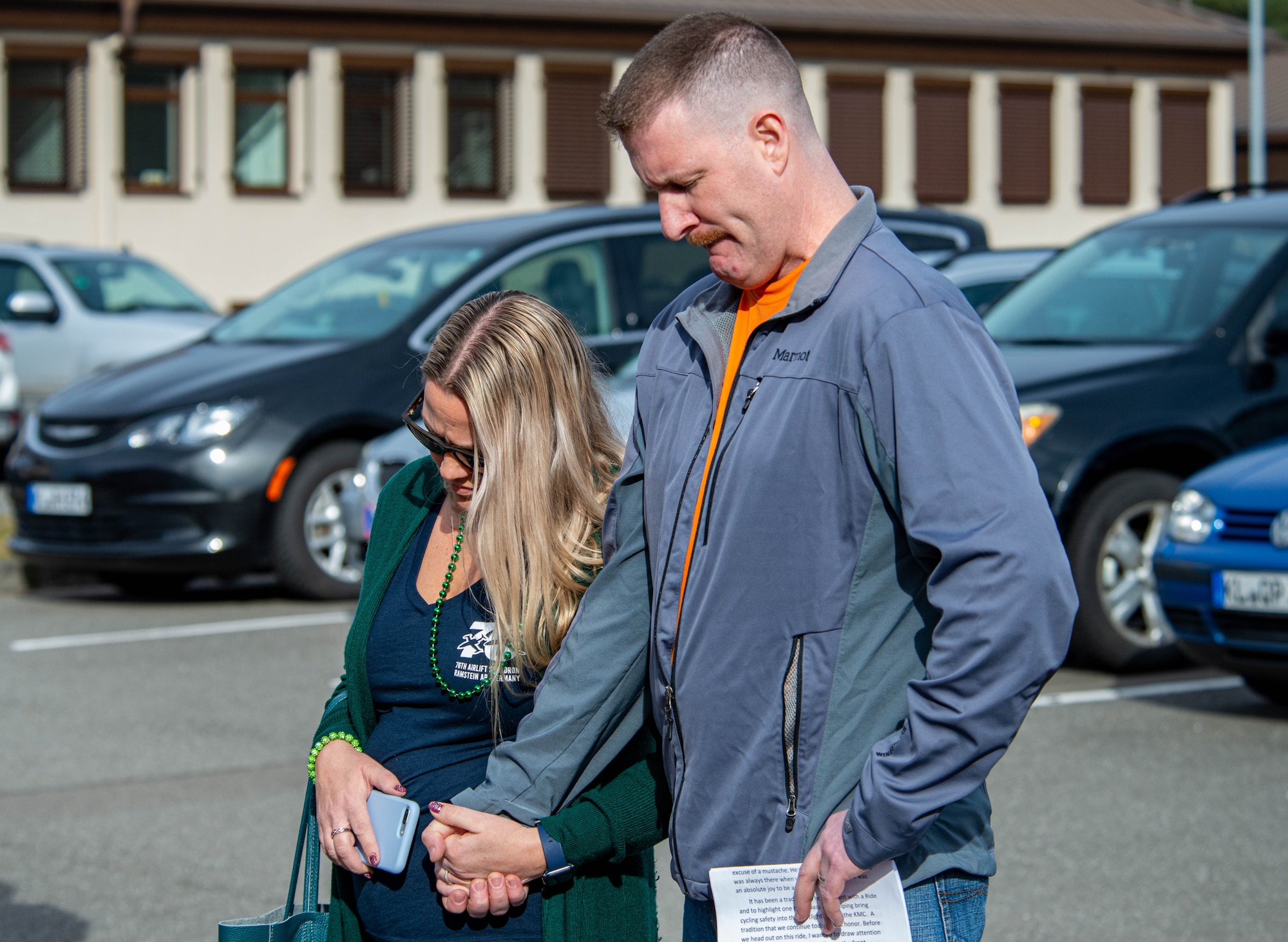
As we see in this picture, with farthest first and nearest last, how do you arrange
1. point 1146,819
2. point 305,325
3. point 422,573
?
1. point 305,325
2. point 1146,819
3. point 422,573

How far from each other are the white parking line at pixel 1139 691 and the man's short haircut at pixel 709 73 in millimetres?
5139

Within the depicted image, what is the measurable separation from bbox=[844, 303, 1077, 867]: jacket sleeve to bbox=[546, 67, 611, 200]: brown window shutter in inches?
1009

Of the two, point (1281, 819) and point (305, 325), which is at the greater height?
point (305, 325)

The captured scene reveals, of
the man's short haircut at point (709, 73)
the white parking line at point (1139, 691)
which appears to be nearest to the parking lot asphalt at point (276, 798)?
the white parking line at point (1139, 691)

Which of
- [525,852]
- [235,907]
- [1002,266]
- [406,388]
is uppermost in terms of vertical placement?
[1002,266]

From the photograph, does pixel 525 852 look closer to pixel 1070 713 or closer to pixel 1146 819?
pixel 1146 819

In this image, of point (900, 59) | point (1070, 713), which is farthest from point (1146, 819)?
point (900, 59)

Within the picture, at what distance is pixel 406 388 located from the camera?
366 inches

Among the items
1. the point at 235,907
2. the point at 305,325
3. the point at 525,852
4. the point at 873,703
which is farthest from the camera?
the point at 305,325

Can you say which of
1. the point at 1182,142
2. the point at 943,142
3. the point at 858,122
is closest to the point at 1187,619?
the point at 858,122

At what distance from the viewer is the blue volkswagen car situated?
260 inches

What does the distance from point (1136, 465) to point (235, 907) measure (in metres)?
4.57

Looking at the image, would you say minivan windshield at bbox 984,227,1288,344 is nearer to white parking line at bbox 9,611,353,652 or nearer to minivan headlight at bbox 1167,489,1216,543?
minivan headlight at bbox 1167,489,1216,543

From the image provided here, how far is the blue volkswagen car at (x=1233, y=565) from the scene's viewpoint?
6.60m
